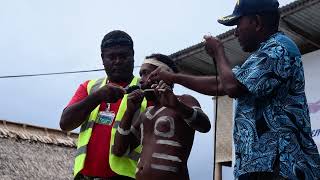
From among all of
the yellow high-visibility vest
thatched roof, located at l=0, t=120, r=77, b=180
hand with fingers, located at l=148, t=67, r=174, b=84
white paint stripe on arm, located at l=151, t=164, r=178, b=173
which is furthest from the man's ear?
thatched roof, located at l=0, t=120, r=77, b=180

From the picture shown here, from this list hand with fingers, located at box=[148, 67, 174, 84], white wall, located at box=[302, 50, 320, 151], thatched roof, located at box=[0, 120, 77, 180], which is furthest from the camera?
thatched roof, located at box=[0, 120, 77, 180]

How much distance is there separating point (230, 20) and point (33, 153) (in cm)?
827

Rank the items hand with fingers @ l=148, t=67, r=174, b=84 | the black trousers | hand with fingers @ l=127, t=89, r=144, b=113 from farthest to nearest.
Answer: hand with fingers @ l=127, t=89, r=144, b=113 < hand with fingers @ l=148, t=67, r=174, b=84 < the black trousers

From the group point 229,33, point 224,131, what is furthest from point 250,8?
point 224,131

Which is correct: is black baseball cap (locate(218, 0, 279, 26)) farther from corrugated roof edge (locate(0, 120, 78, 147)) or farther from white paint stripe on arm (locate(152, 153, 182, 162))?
corrugated roof edge (locate(0, 120, 78, 147))

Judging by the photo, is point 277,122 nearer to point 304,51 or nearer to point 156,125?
point 156,125

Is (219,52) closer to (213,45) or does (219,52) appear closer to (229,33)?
(213,45)

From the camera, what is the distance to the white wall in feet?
21.7

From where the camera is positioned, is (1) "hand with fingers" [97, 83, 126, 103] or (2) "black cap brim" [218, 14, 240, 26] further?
(1) "hand with fingers" [97, 83, 126, 103]

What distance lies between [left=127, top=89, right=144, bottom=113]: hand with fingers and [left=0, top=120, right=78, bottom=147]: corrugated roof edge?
7.44m

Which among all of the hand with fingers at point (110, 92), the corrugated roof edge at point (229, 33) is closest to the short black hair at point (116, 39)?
the hand with fingers at point (110, 92)

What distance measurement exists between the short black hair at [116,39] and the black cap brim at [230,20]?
0.96 metres


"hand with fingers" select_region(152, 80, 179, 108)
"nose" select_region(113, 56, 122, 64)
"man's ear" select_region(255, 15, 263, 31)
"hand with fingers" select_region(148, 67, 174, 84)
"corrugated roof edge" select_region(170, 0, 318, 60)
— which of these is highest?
"corrugated roof edge" select_region(170, 0, 318, 60)

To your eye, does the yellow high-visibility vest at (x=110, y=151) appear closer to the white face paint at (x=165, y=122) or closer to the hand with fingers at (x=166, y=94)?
the white face paint at (x=165, y=122)
